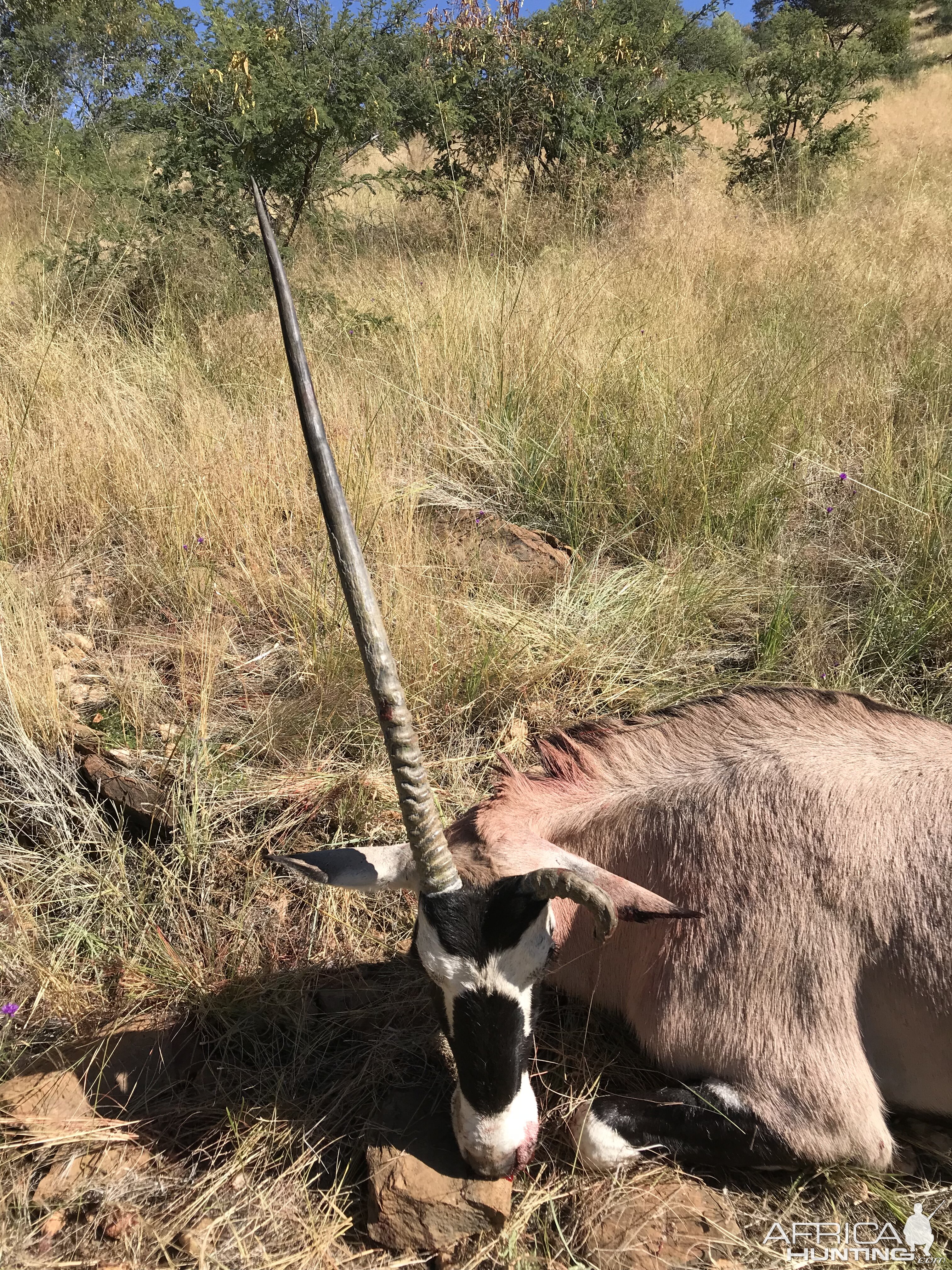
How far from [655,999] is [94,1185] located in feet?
5.14

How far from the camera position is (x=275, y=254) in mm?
1717

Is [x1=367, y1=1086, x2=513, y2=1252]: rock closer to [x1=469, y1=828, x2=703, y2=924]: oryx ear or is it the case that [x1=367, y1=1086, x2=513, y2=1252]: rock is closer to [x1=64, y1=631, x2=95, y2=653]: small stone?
[x1=469, y1=828, x2=703, y2=924]: oryx ear

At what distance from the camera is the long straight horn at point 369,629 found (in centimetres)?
169

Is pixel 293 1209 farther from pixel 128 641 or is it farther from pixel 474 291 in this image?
pixel 474 291

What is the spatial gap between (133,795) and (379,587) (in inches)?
52.4

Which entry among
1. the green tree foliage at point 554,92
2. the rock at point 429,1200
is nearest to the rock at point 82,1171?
the rock at point 429,1200

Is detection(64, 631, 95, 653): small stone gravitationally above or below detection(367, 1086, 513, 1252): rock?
above

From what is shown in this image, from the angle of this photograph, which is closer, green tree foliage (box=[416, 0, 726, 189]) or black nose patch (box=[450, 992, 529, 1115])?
black nose patch (box=[450, 992, 529, 1115])

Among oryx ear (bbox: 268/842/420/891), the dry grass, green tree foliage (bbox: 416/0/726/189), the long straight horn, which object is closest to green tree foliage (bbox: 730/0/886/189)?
green tree foliage (bbox: 416/0/726/189)

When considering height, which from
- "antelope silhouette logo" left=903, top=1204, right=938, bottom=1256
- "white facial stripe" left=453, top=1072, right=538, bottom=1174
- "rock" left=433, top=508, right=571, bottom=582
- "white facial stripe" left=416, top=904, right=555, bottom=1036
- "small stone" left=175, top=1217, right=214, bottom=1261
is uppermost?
"rock" left=433, top=508, right=571, bottom=582

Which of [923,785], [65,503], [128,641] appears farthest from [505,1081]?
[65,503]

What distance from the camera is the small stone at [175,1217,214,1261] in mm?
1960

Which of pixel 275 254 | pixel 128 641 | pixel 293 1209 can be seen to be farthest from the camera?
pixel 128 641

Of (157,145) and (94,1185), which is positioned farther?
(157,145)
